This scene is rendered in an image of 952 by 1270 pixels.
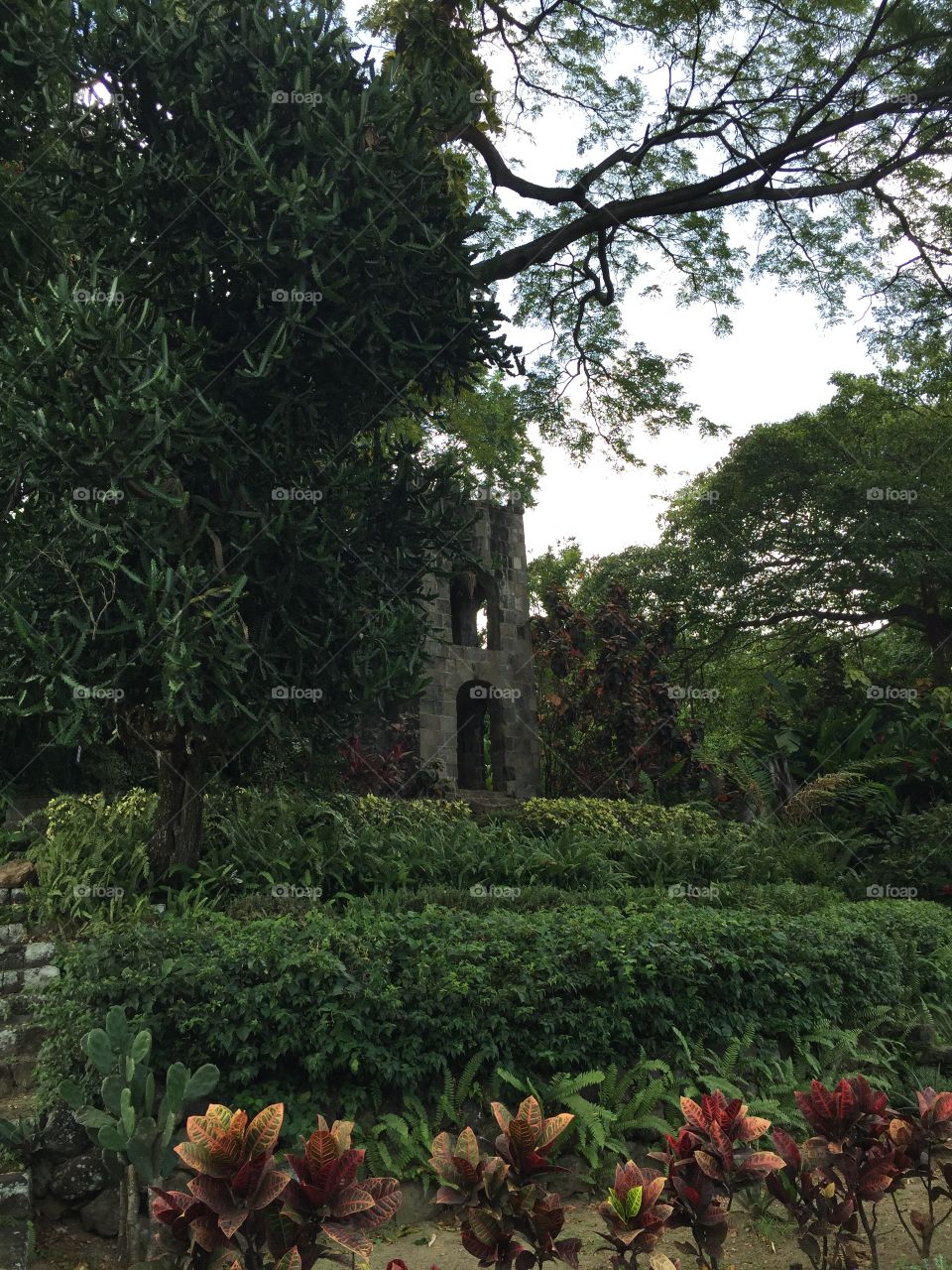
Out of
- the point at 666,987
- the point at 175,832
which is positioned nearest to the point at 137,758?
the point at 175,832

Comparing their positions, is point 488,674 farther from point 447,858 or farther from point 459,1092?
point 459,1092

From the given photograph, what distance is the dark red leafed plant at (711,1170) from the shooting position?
13.9 ft

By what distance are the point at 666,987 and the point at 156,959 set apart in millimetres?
3460

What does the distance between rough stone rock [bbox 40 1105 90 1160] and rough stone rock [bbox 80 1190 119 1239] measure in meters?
0.29

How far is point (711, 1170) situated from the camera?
4.26m

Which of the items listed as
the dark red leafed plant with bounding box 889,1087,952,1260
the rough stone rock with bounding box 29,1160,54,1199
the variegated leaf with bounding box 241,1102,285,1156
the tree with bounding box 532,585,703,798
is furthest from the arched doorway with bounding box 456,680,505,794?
the variegated leaf with bounding box 241,1102,285,1156

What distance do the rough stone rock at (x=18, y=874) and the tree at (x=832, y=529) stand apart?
14.6 meters

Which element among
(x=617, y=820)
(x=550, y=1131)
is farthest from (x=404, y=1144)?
(x=617, y=820)

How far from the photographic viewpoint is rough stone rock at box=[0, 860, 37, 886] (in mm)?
10039

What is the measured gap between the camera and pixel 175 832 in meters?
10.0

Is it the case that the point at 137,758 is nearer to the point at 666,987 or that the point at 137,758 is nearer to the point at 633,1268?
the point at 666,987

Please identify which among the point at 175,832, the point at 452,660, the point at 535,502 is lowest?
the point at 175,832

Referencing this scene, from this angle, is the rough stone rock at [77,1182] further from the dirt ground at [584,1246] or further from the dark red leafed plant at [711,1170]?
the dark red leafed plant at [711,1170]

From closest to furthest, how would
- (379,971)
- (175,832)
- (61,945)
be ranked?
(379,971) → (61,945) → (175,832)
